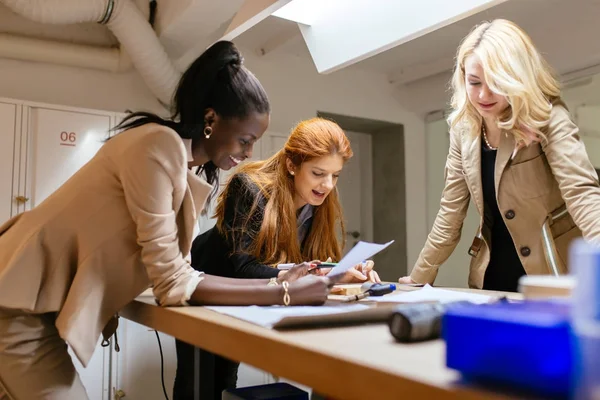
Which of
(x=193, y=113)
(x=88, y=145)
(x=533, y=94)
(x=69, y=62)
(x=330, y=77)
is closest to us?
(x=193, y=113)

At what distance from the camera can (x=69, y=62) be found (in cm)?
315

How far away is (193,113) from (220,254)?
0.57 meters

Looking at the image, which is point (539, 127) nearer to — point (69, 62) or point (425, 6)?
point (425, 6)

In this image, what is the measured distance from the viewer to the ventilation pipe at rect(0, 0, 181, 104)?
2656 mm

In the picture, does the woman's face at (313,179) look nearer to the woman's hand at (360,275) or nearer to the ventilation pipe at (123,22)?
the woman's hand at (360,275)

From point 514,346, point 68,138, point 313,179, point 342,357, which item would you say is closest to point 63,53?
point 68,138

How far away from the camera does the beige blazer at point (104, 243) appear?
39.5 inches

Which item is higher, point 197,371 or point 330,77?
point 330,77

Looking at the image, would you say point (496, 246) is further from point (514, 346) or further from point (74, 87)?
point (74, 87)

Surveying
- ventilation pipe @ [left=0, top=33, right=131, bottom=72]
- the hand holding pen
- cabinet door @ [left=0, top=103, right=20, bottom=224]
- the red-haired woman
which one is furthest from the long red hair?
ventilation pipe @ [left=0, top=33, right=131, bottom=72]

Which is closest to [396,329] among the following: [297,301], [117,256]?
[297,301]

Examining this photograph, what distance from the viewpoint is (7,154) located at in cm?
267

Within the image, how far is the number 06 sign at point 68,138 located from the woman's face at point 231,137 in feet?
5.94

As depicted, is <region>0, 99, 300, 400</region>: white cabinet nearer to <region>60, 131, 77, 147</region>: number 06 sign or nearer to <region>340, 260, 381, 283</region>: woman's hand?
<region>60, 131, 77, 147</region>: number 06 sign
